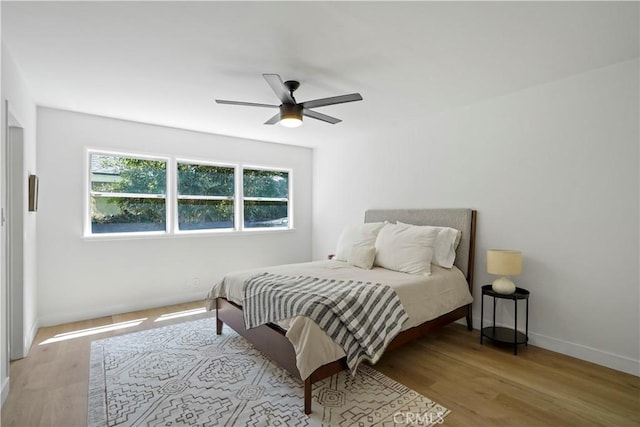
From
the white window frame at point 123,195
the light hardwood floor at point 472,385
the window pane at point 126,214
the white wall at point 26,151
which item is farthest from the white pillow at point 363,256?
the white wall at point 26,151

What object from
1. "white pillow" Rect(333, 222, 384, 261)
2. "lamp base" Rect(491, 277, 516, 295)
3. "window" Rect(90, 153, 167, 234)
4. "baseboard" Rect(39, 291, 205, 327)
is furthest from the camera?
"window" Rect(90, 153, 167, 234)

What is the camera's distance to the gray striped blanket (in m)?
2.14

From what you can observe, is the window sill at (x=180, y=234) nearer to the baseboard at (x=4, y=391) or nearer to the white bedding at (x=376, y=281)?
the white bedding at (x=376, y=281)

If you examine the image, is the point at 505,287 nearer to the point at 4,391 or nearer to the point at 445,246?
the point at 445,246

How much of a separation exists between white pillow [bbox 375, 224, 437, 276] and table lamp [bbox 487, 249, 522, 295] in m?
0.56

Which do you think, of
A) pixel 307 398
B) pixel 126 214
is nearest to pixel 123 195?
pixel 126 214

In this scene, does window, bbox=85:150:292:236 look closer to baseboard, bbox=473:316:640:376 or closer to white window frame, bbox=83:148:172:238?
white window frame, bbox=83:148:172:238

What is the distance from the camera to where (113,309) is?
153 inches

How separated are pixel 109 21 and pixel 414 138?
3.33 metres

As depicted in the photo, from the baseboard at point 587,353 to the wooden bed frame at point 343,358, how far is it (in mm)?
655

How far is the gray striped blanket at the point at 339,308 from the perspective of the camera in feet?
7.03

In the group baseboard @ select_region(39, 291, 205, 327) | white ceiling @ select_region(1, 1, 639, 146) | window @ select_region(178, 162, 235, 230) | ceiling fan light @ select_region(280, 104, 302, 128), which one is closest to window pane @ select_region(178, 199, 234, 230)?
window @ select_region(178, 162, 235, 230)

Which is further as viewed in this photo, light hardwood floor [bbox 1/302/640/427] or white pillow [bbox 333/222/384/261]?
white pillow [bbox 333/222/384/261]

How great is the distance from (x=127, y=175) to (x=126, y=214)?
0.51 metres
